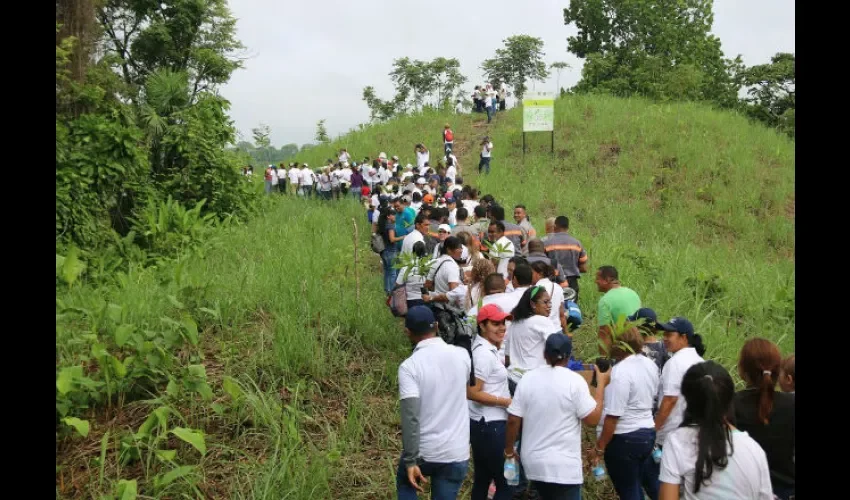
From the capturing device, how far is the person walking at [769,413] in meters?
3.21

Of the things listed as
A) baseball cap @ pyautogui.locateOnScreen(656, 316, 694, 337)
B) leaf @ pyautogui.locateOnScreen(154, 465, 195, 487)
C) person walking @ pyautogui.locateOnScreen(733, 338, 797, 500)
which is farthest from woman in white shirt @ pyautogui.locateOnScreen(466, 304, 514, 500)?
leaf @ pyautogui.locateOnScreen(154, 465, 195, 487)

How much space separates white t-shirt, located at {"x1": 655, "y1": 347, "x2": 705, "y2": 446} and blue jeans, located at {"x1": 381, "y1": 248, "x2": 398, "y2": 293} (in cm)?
524

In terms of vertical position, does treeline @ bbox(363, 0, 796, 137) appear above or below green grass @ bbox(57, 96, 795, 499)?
above

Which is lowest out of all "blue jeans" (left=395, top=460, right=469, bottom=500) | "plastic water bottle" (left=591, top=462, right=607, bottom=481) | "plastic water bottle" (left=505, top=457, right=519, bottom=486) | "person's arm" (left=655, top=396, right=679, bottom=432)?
"plastic water bottle" (left=591, top=462, right=607, bottom=481)

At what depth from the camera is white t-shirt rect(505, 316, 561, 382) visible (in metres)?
4.68

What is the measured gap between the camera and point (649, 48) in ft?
135

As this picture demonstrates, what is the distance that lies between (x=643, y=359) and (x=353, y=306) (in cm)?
370

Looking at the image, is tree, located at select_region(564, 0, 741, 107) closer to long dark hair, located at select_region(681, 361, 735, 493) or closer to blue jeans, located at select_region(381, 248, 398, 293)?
blue jeans, located at select_region(381, 248, 398, 293)

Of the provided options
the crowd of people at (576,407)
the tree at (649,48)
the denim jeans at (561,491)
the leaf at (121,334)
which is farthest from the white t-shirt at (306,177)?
the tree at (649,48)

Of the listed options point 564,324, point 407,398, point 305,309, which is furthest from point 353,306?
point 407,398

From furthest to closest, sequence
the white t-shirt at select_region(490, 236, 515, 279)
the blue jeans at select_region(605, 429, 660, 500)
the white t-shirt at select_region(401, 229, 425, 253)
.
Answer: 1. the white t-shirt at select_region(401, 229, 425, 253)
2. the white t-shirt at select_region(490, 236, 515, 279)
3. the blue jeans at select_region(605, 429, 660, 500)

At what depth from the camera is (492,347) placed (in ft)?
14.2

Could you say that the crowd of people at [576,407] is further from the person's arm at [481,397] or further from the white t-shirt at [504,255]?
the white t-shirt at [504,255]
